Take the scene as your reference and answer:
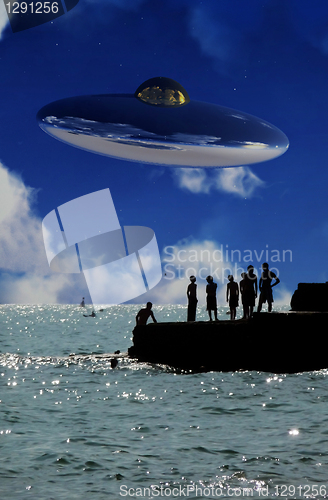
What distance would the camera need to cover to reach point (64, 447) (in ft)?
29.3

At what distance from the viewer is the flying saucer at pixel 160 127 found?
2903cm

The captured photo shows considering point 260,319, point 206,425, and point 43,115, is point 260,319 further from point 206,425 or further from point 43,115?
point 43,115

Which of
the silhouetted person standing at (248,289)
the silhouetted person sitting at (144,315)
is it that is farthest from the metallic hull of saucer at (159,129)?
the silhouetted person standing at (248,289)

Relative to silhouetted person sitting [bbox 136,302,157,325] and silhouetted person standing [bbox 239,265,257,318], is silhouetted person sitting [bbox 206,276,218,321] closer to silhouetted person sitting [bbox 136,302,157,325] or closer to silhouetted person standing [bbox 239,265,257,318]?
silhouetted person standing [bbox 239,265,257,318]

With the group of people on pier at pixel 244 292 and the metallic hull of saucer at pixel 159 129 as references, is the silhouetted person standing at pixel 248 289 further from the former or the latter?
the metallic hull of saucer at pixel 159 129

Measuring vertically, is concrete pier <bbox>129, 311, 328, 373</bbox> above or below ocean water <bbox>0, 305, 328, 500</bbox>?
above

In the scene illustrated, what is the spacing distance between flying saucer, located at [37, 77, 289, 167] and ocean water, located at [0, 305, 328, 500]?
16.8 metres

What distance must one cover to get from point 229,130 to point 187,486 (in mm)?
26054

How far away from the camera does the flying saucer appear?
29031 mm

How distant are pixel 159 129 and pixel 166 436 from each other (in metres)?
22.3

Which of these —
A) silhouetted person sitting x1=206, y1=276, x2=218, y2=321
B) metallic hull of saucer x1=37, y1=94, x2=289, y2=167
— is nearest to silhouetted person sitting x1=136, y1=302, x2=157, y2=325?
silhouetted person sitting x1=206, y1=276, x2=218, y2=321

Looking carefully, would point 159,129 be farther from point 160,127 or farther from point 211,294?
point 211,294

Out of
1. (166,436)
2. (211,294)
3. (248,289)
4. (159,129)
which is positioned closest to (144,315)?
(211,294)

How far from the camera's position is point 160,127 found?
29406 mm
